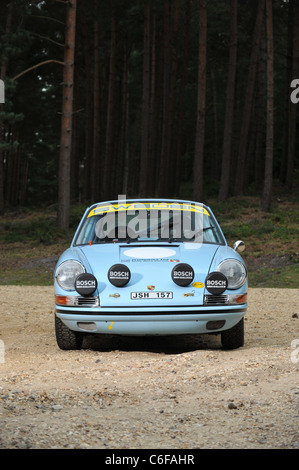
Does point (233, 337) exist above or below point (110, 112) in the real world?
below

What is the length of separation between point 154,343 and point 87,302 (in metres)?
1.79

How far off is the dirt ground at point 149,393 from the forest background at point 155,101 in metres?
10.5

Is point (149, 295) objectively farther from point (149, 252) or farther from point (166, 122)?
point (166, 122)

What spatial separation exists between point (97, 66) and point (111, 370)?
1320 inches

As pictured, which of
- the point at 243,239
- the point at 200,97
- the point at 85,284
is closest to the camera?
the point at 85,284

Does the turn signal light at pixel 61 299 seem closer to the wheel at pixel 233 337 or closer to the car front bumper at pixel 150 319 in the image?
the car front bumper at pixel 150 319

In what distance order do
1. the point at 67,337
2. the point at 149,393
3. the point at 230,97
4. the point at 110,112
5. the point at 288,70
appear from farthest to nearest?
1. the point at 110,112
2. the point at 288,70
3. the point at 230,97
4. the point at 67,337
5. the point at 149,393

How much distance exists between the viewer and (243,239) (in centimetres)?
2345

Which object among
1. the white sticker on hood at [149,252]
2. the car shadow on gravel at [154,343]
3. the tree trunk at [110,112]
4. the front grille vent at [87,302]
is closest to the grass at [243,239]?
the tree trunk at [110,112]

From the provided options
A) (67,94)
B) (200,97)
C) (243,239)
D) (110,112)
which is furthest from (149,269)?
(110,112)

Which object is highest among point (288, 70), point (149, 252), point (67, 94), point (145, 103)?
point (288, 70)

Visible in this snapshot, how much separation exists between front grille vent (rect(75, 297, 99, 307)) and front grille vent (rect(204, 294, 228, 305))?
1.10m

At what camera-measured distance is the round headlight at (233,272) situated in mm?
7188

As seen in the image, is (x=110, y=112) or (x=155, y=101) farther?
(x=110, y=112)
